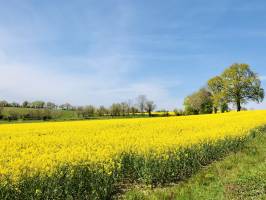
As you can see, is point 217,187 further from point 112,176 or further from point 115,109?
point 115,109

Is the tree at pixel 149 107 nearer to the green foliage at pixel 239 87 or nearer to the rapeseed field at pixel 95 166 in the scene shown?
the green foliage at pixel 239 87

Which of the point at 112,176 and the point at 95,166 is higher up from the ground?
the point at 95,166

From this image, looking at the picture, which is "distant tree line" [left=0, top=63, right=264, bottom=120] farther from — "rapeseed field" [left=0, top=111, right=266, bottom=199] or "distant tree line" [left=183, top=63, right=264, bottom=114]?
"rapeseed field" [left=0, top=111, right=266, bottom=199]

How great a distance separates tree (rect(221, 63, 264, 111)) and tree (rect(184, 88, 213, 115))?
19.5 m

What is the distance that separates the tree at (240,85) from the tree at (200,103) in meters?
19.5

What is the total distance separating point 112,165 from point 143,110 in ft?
298

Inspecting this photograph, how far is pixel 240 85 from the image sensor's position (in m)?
65.0

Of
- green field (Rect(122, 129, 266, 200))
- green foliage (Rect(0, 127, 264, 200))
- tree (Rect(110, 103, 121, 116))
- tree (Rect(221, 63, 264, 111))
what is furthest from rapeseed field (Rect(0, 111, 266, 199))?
tree (Rect(110, 103, 121, 116))

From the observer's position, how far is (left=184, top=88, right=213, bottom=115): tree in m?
86.5

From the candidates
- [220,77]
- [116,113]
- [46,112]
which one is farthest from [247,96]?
[46,112]

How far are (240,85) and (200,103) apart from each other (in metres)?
22.7

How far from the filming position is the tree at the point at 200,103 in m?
86.5

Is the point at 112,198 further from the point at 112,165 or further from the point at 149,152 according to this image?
the point at 149,152

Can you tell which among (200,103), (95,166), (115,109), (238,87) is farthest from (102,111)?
(95,166)
